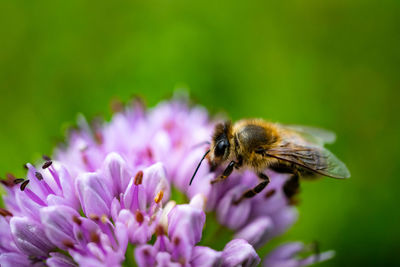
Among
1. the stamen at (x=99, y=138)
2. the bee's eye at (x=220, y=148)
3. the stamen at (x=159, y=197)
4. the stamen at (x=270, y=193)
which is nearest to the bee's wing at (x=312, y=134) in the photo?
the stamen at (x=270, y=193)

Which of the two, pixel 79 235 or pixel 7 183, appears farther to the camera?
pixel 7 183

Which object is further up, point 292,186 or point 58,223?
point 292,186

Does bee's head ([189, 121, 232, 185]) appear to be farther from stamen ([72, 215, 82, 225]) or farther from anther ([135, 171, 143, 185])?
stamen ([72, 215, 82, 225])

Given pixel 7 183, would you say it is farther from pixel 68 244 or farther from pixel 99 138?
pixel 99 138

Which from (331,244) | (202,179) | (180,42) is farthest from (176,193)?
(180,42)

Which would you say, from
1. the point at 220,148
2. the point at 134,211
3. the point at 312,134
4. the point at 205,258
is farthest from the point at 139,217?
the point at 312,134

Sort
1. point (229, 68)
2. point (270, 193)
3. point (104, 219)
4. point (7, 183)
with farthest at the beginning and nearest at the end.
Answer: point (229, 68) < point (270, 193) < point (7, 183) < point (104, 219)
